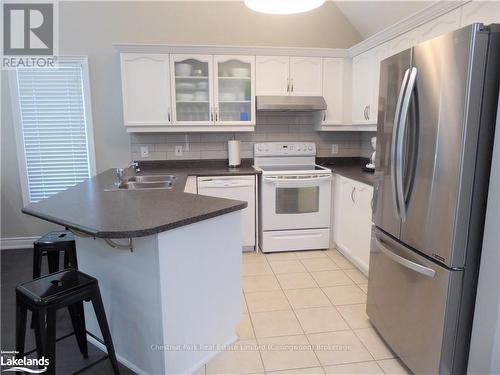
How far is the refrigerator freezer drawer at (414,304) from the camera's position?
155cm

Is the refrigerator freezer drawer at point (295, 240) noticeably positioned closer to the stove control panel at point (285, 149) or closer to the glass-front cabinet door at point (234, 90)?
the stove control panel at point (285, 149)

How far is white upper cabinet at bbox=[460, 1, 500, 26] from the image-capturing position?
1.84 metres

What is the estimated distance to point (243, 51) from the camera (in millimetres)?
3531

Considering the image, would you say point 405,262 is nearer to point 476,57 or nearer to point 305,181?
point 476,57

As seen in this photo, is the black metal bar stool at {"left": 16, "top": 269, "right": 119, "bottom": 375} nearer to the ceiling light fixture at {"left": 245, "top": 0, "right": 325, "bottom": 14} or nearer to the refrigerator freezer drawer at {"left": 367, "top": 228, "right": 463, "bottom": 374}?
the refrigerator freezer drawer at {"left": 367, "top": 228, "right": 463, "bottom": 374}

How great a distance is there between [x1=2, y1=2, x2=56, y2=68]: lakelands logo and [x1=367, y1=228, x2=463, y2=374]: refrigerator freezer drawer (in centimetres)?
379

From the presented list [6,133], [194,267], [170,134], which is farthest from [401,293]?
[6,133]

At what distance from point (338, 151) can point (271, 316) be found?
8.09 feet

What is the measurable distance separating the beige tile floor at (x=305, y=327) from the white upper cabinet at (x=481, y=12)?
6.66 feet

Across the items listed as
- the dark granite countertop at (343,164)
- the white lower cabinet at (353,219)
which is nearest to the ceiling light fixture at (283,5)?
the white lower cabinet at (353,219)

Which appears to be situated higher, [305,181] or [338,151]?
[338,151]

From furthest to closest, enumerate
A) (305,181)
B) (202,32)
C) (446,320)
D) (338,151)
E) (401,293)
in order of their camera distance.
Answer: (338,151), (202,32), (305,181), (401,293), (446,320)

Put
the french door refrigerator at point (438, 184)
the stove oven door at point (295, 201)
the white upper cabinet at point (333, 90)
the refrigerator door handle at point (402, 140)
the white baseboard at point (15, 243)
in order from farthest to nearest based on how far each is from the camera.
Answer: the white baseboard at point (15, 243) < the white upper cabinet at point (333, 90) < the stove oven door at point (295, 201) < the refrigerator door handle at point (402, 140) < the french door refrigerator at point (438, 184)

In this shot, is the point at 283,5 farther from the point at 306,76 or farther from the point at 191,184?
the point at 191,184
